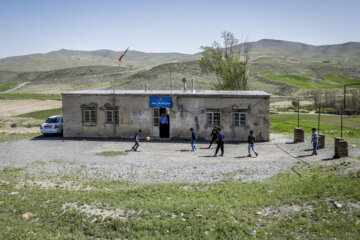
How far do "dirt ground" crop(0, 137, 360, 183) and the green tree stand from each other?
71.5 ft

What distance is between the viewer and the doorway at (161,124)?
2433 centimetres

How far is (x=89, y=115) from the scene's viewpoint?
81.7ft

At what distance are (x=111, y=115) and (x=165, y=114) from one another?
428 centimetres

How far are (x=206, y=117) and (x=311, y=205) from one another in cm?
1485

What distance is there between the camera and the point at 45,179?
13.2 meters

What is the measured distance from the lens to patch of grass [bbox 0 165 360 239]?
26.5 ft

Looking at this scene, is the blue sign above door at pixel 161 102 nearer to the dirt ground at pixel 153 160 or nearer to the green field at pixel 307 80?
the dirt ground at pixel 153 160

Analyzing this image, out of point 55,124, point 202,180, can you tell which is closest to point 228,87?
point 55,124

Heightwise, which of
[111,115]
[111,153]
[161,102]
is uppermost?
[161,102]

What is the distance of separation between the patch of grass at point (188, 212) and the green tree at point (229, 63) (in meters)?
33.2

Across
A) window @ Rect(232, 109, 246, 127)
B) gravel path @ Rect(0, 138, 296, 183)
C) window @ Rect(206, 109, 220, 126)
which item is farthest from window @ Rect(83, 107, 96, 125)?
window @ Rect(232, 109, 246, 127)

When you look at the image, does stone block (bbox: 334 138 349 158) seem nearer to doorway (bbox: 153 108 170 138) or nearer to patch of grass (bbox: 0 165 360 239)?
patch of grass (bbox: 0 165 360 239)

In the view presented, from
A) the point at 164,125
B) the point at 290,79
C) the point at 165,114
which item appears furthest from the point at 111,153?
the point at 290,79

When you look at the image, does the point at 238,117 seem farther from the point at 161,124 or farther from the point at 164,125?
the point at 161,124
